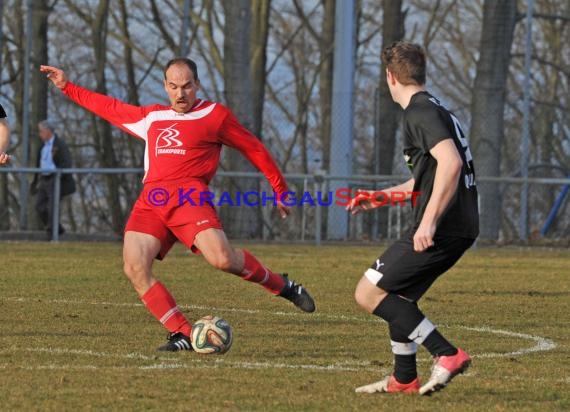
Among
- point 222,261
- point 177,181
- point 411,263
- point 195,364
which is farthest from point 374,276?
point 177,181

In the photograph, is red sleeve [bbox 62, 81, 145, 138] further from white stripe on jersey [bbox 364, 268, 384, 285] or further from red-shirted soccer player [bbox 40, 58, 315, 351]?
white stripe on jersey [bbox 364, 268, 384, 285]

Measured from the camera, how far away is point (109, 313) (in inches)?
444

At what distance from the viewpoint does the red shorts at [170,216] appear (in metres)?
9.03

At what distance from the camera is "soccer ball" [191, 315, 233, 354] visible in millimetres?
8664

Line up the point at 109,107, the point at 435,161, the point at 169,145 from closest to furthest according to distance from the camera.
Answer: the point at 435,161
the point at 169,145
the point at 109,107

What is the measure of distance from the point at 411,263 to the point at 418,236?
30cm

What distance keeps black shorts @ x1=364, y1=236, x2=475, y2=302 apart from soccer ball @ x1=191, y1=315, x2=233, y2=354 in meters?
1.66

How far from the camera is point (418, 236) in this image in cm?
686

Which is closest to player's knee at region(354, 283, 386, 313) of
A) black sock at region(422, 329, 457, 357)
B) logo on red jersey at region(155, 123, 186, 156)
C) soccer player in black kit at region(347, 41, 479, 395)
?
soccer player in black kit at region(347, 41, 479, 395)

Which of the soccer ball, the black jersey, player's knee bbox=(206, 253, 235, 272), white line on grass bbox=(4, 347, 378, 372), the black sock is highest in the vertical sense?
the black jersey

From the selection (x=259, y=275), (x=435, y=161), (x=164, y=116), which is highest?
(x=164, y=116)

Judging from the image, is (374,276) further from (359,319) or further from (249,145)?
(359,319)

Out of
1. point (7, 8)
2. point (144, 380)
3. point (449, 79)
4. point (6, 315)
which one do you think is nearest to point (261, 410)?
point (144, 380)

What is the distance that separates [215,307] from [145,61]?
23.7 metres
